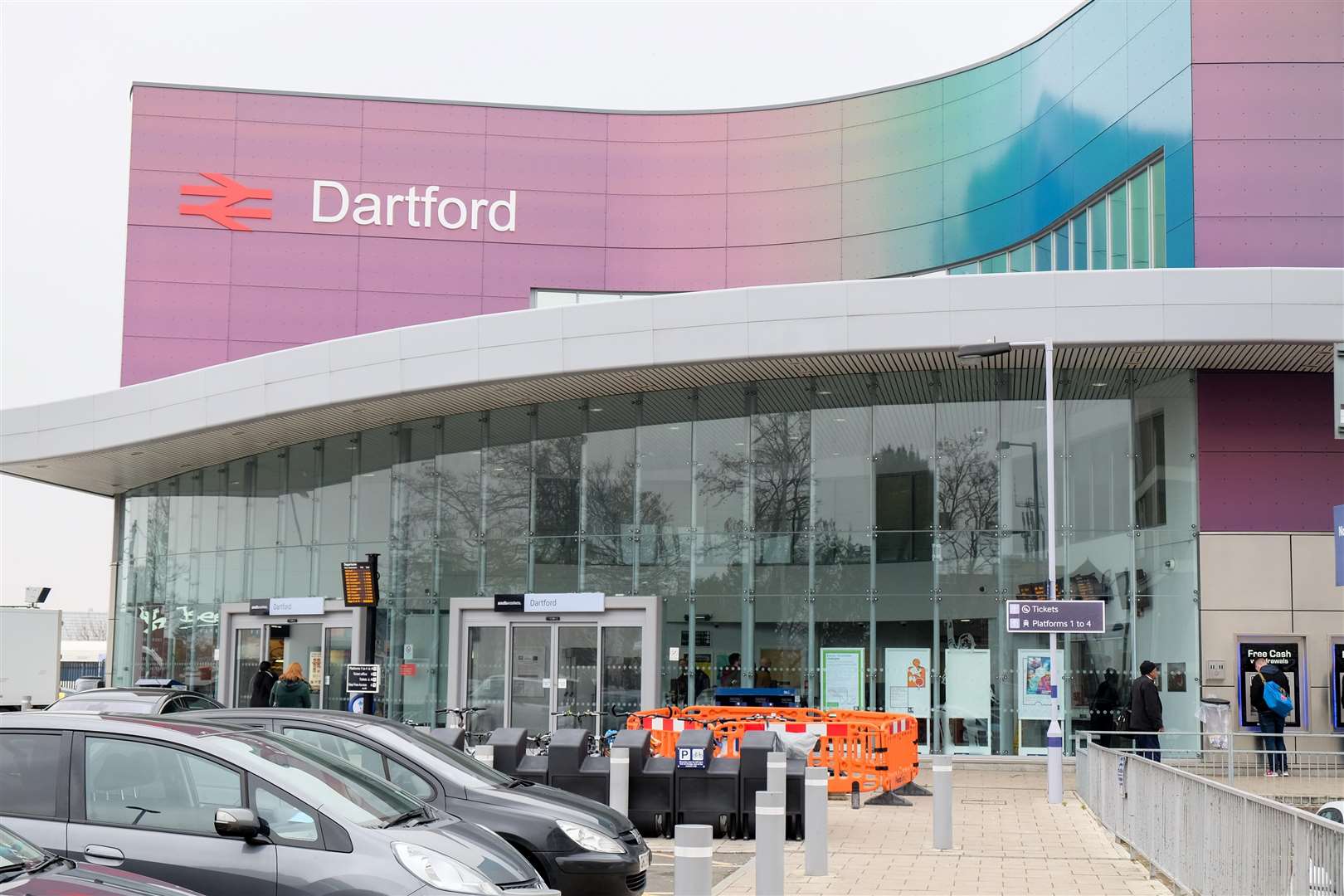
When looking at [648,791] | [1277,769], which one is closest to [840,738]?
[648,791]

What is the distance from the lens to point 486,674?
92.0ft

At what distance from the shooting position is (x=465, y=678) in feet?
92.0

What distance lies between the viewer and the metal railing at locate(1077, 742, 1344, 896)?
25.7ft

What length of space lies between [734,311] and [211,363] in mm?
15761

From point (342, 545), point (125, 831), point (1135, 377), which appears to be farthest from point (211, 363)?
point (125, 831)

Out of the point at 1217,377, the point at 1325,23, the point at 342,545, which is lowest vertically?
the point at 342,545

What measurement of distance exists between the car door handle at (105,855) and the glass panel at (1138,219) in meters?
22.3

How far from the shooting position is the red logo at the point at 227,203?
34656 mm

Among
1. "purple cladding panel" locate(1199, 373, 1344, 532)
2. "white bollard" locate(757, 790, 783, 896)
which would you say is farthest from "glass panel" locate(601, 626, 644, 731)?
"white bollard" locate(757, 790, 783, 896)

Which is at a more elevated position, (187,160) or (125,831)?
(187,160)

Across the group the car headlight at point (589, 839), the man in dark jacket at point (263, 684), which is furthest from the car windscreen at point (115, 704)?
the man in dark jacket at point (263, 684)

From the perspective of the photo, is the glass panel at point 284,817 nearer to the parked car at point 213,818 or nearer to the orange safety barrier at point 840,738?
the parked car at point 213,818

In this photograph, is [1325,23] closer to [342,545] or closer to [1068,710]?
[1068,710]

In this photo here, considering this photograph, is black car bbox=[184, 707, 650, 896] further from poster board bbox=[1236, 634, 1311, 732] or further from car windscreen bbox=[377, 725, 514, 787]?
poster board bbox=[1236, 634, 1311, 732]
